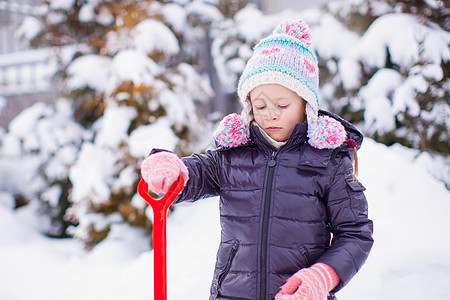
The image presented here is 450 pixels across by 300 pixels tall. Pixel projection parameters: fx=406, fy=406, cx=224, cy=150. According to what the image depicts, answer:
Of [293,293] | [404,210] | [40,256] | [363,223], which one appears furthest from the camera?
[40,256]

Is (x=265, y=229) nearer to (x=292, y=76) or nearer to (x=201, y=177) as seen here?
(x=201, y=177)

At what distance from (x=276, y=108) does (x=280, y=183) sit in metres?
0.28

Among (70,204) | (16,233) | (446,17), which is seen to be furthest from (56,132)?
(446,17)

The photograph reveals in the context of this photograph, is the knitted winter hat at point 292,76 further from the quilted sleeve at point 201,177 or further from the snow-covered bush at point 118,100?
the snow-covered bush at point 118,100

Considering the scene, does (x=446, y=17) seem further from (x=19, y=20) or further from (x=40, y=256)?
(x=19, y=20)

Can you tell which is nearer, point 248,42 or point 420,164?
point 420,164

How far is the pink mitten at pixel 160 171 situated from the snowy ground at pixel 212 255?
1347 mm

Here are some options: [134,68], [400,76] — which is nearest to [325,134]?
[400,76]

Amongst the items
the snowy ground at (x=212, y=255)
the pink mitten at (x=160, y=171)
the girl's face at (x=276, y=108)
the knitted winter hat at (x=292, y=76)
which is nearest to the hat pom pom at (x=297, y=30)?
the knitted winter hat at (x=292, y=76)

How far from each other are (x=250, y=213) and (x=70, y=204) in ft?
14.8

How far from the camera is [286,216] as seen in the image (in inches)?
57.4

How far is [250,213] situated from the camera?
1503 millimetres

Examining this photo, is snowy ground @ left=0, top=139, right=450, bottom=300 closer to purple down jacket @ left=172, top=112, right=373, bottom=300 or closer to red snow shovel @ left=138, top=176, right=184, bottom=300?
purple down jacket @ left=172, top=112, right=373, bottom=300

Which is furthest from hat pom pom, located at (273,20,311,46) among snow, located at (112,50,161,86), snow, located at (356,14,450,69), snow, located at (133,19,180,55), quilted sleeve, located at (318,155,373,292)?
snow, located at (133,19,180,55)
